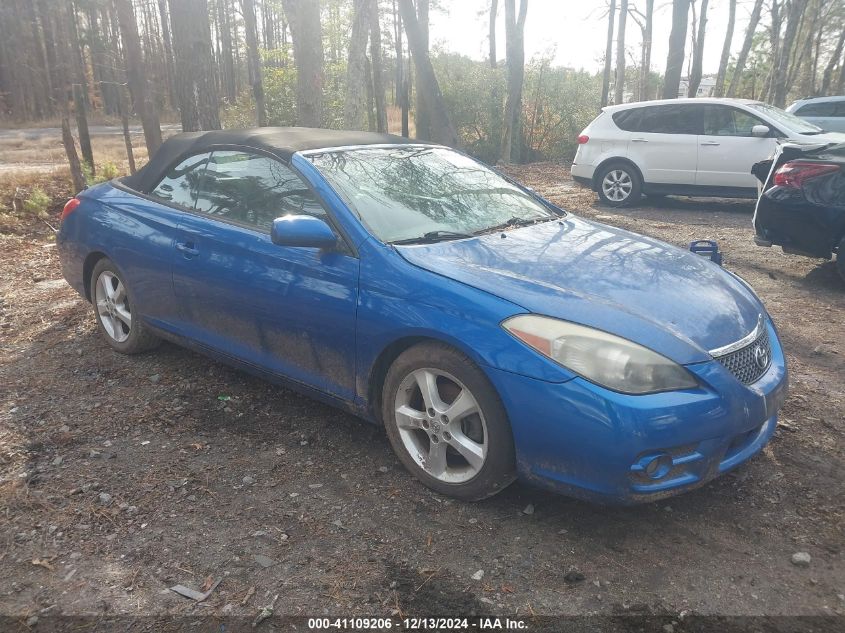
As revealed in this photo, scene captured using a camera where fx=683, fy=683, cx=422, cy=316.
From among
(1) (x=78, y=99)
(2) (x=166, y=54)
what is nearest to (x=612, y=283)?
(1) (x=78, y=99)

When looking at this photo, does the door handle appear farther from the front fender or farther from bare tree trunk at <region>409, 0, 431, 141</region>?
bare tree trunk at <region>409, 0, 431, 141</region>

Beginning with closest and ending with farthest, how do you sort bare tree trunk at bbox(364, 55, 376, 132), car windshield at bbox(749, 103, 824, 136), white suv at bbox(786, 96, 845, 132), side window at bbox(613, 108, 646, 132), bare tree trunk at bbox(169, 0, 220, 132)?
bare tree trunk at bbox(169, 0, 220, 132) < car windshield at bbox(749, 103, 824, 136) < side window at bbox(613, 108, 646, 132) < white suv at bbox(786, 96, 845, 132) < bare tree trunk at bbox(364, 55, 376, 132)

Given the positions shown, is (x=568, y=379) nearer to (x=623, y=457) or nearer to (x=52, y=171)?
(x=623, y=457)

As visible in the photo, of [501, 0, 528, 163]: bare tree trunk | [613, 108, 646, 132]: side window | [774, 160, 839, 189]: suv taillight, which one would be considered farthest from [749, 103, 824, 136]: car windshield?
[501, 0, 528, 163]: bare tree trunk

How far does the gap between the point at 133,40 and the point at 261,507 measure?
9.35 m

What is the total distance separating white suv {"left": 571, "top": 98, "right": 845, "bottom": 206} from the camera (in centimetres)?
1022

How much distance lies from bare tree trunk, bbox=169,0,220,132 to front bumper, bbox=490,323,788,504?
8.89 m

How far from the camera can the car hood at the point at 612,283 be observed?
2793 mm

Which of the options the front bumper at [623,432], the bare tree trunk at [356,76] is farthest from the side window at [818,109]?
the front bumper at [623,432]

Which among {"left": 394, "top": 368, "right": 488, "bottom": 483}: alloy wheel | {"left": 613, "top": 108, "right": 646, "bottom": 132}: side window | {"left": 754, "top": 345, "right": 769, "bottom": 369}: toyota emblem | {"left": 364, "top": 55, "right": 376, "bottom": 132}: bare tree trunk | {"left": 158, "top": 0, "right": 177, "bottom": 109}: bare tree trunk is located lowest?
{"left": 394, "top": 368, "right": 488, "bottom": 483}: alloy wheel

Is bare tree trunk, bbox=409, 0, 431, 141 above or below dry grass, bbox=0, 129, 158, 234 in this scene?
above

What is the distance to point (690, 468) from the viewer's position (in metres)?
2.71

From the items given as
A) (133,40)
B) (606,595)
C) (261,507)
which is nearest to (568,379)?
(606,595)

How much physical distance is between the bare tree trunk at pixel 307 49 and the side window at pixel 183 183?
667cm
